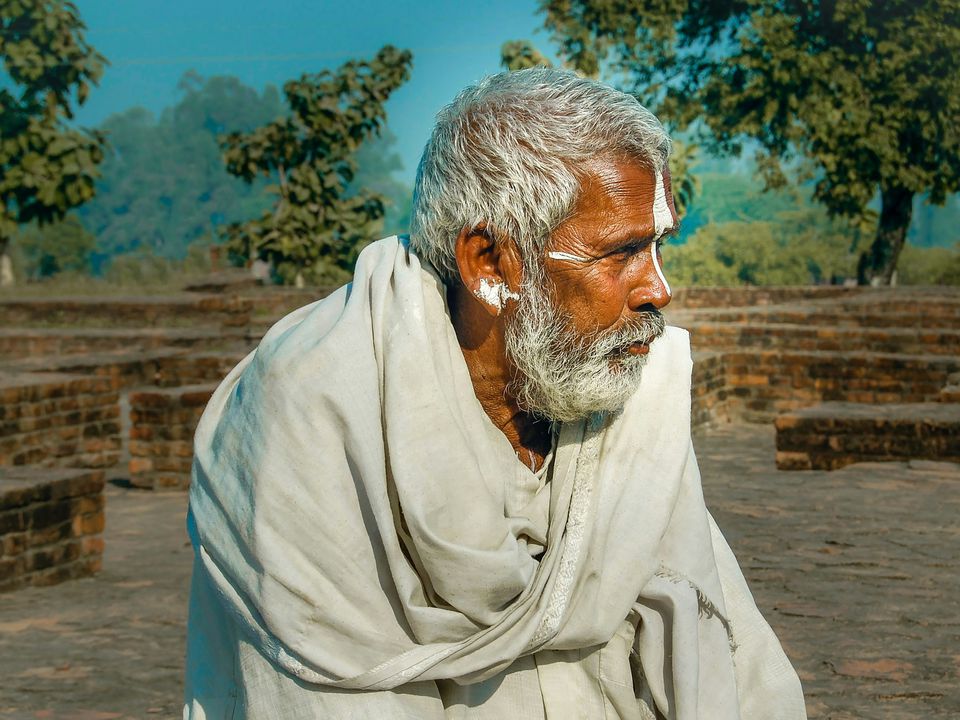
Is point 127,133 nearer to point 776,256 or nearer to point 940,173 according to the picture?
point 776,256

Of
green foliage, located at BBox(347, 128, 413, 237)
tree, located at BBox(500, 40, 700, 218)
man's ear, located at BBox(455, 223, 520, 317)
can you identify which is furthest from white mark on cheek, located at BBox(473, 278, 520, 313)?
green foliage, located at BBox(347, 128, 413, 237)

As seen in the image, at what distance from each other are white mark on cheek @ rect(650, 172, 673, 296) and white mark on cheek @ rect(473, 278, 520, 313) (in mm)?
227

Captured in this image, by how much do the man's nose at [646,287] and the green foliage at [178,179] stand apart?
91219 mm

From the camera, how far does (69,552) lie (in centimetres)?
573

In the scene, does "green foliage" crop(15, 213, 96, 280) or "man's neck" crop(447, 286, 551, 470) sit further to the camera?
"green foliage" crop(15, 213, 96, 280)

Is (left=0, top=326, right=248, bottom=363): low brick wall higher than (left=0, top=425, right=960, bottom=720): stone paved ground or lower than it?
higher

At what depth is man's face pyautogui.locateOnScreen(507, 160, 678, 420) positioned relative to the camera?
191 cm

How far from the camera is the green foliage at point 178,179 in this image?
4210 inches

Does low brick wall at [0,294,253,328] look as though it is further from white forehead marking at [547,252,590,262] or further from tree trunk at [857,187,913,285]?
tree trunk at [857,187,913,285]

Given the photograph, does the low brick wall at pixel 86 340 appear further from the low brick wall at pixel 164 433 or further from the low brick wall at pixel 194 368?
the low brick wall at pixel 164 433

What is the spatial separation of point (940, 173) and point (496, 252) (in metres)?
25.9

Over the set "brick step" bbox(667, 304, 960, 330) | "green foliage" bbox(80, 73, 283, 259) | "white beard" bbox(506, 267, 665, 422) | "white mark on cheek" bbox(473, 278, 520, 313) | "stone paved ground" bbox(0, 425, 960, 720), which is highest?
"green foliage" bbox(80, 73, 283, 259)

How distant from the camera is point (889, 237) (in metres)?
26.9

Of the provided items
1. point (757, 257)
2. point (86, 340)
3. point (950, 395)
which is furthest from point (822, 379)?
point (757, 257)
